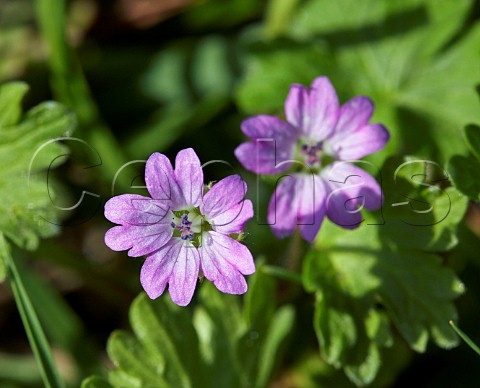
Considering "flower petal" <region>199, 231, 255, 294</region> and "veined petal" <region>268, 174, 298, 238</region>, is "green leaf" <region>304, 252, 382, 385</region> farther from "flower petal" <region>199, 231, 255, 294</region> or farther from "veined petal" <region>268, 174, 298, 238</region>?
"flower petal" <region>199, 231, 255, 294</region>

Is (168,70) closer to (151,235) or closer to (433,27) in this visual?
(433,27)

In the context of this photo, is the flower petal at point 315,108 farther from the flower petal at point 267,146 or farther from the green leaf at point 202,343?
the green leaf at point 202,343

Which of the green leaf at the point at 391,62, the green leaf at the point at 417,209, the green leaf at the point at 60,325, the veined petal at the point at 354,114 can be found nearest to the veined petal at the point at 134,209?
the veined petal at the point at 354,114

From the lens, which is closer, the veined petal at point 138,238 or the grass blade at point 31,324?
the veined petal at point 138,238

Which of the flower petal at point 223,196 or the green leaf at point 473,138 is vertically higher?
the flower petal at point 223,196

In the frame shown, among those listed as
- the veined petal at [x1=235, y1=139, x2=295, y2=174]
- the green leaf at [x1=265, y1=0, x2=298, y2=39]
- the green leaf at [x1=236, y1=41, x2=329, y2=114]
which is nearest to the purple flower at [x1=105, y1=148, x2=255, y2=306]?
the veined petal at [x1=235, y1=139, x2=295, y2=174]

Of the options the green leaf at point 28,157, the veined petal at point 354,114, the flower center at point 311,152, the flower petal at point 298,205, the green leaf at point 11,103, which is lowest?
the flower petal at point 298,205

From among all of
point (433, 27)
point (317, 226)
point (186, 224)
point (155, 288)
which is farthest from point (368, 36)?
point (155, 288)
